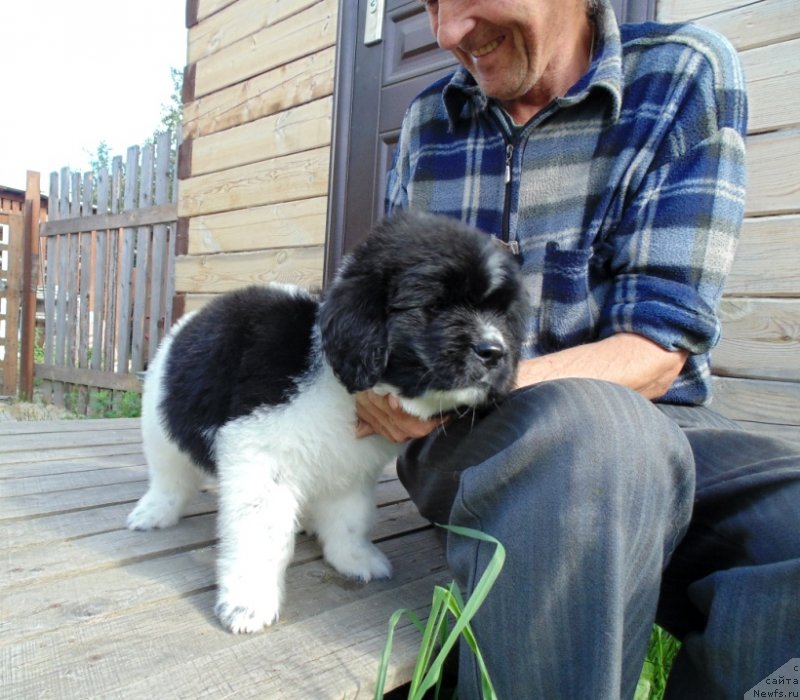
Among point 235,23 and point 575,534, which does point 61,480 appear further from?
point 235,23

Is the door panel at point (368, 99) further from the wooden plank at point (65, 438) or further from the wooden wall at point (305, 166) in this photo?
the wooden plank at point (65, 438)

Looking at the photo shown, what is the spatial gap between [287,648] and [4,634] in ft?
2.08

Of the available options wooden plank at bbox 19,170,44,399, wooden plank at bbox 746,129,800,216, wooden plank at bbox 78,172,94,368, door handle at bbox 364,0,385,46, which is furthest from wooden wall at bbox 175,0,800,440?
wooden plank at bbox 19,170,44,399

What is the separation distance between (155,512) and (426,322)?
1.28 metres

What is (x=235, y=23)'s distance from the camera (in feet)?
15.7

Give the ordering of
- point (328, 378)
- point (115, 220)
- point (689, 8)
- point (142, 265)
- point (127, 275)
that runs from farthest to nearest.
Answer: point (115, 220) < point (127, 275) < point (142, 265) < point (689, 8) < point (328, 378)

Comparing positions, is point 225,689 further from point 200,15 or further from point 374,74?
point 200,15

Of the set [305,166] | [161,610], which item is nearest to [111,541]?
[161,610]

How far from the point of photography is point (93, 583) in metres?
1.59

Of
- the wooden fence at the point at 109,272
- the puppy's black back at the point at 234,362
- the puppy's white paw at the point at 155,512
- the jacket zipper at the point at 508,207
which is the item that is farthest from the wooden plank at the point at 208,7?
the puppy's white paw at the point at 155,512

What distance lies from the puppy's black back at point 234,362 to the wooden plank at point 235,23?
3.36 metres

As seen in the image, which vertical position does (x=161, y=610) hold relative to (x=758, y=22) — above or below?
below

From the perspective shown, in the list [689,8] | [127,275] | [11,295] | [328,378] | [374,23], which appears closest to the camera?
[328,378]

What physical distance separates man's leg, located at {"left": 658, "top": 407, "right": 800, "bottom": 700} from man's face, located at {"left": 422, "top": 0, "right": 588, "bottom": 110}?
1185 mm
